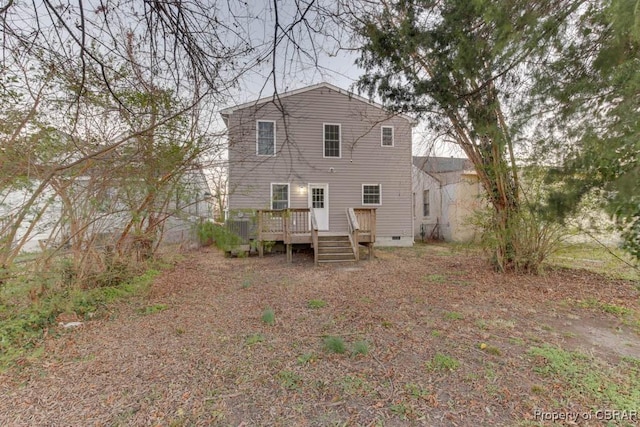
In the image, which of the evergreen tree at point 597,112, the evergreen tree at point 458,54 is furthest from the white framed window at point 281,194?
the evergreen tree at point 597,112

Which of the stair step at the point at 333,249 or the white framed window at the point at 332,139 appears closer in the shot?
the stair step at the point at 333,249

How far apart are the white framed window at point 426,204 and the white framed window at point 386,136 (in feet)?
15.2

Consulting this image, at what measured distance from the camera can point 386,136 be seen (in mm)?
11312

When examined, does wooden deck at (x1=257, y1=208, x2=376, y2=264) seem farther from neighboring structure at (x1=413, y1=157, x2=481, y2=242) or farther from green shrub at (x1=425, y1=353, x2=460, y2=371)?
green shrub at (x1=425, y1=353, x2=460, y2=371)

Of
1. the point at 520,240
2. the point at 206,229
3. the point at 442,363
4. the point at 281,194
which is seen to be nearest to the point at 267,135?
the point at 281,194

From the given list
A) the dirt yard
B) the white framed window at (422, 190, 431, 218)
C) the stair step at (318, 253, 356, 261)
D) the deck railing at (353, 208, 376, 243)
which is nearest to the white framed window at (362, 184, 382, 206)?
the deck railing at (353, 208, 376, 243)

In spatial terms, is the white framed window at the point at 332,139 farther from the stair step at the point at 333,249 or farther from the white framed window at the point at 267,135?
the stair step at the point at 333,249

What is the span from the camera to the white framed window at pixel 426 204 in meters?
14.5

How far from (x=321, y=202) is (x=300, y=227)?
188cm

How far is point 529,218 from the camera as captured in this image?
5.77 meters

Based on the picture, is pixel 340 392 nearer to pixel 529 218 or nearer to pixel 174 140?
pixel 174 140

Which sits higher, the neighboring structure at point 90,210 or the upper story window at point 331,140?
the upper story window at point 331,140

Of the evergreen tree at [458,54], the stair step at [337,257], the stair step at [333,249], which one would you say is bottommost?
the stair step at [337,257]

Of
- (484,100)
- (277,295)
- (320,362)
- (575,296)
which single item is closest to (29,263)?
(277,295)
